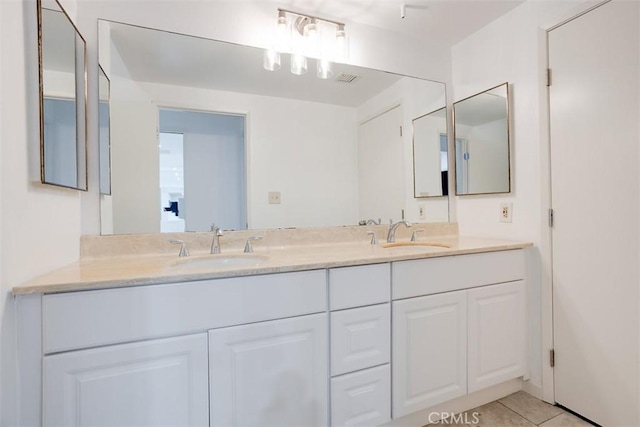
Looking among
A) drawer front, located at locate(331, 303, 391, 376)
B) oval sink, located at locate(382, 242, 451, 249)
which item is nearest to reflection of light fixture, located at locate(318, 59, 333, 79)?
oval sink, located at locate(382, 242, 451, 249)

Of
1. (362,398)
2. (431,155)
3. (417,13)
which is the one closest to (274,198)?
(362,398)

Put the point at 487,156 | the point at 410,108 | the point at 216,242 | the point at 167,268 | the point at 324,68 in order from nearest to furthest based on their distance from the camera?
the point at 167,268 → the point at 216,242 → the point at 324,68 → the point at 487,156 → the point at 410,108

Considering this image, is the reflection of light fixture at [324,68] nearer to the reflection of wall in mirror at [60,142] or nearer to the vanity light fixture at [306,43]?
the vanity light fixture at [306,43]

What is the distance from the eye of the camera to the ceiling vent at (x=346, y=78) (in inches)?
70.2

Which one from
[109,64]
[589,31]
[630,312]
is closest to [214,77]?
[109,64]

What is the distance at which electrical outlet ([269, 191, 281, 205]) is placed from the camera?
165 cm

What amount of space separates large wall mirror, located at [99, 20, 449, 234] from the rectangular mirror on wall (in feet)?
0.80

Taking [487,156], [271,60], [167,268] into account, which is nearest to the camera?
[167,268]

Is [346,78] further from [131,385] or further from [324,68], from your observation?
[131,385]

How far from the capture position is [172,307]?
3.08 ft

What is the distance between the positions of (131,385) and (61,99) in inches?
40.9

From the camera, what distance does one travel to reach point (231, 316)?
1.01 m

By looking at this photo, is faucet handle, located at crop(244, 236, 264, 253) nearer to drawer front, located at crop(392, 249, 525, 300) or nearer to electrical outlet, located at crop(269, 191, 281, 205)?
electrical outlet, located at crop(269, 191, 281, 205)

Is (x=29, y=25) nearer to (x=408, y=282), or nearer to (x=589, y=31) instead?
(x=408, y=282)
